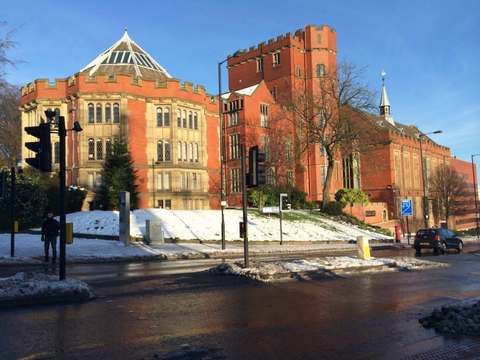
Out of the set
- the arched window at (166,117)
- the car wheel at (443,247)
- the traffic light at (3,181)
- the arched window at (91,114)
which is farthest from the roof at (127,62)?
the car wheel at (443,247)

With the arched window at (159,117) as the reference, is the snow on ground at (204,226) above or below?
below

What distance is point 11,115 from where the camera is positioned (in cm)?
5272

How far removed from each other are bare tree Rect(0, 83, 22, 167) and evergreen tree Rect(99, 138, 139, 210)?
22947mm

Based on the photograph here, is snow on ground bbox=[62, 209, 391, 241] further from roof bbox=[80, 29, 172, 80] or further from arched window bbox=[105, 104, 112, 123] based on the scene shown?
roof bbox=[80, 29, 172, 80]

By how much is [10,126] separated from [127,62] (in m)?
18.9

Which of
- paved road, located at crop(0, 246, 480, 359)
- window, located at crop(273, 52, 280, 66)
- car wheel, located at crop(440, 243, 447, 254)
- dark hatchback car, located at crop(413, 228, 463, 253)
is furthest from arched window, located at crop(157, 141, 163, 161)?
paved road, located at crop(0, 246, 480, 359)

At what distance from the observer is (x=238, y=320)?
716cm

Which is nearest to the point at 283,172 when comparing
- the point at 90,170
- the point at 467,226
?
the point at 90,170

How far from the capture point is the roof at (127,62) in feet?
138

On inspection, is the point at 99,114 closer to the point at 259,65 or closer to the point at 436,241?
the point at 436,241

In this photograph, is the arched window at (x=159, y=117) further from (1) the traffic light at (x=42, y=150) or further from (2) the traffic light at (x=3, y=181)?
(1) the traffic light at (x=42, y=150)

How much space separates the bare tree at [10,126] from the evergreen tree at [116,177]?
75.3ft

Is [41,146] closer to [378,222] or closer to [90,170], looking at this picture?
[90,170]

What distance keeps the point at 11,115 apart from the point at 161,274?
48705 mm
